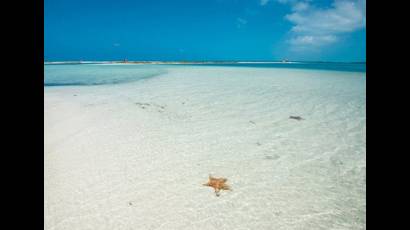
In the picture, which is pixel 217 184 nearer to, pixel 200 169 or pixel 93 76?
pixel 200 169

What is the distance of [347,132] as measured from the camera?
476cm

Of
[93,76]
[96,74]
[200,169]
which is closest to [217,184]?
[200,169]

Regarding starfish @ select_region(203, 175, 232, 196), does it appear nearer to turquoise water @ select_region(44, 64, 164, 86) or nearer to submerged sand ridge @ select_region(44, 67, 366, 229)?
submerged sand ridge @ select_region(44, 67, 366, 229)

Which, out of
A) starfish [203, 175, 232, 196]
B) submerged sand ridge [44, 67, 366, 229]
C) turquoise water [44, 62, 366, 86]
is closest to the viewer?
submerged sand ridge [44, 67, 366, 229]

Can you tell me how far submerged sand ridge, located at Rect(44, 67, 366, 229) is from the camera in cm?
225

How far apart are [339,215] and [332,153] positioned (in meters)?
1.65

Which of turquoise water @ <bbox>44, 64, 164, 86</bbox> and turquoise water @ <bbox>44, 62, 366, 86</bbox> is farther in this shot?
turquoise water @ <bbox>44, 62, 366, 86</bbox>

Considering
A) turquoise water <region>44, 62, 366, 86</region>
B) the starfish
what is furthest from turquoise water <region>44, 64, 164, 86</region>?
the starfish

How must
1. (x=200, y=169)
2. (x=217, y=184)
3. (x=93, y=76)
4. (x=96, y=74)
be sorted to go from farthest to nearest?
(x=96, y=74), (x=93, y=76), (x=200, y=169), (x=217, y=184)

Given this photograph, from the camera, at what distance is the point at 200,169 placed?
3189 mm

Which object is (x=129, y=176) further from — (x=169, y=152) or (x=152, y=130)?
(x=152, y=130)

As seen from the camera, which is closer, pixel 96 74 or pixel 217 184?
pixel 217 184
